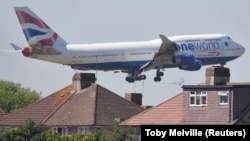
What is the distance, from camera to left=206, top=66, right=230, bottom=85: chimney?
76750 mm

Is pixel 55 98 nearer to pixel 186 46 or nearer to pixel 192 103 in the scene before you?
pixel 186 46

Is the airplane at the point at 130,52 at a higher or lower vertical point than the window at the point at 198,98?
higher

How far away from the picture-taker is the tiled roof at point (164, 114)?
7844 cm

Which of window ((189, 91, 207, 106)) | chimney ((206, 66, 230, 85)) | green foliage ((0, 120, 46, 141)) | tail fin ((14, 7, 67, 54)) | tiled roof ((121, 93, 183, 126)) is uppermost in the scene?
tail fin ((14, 7, 67, 54))

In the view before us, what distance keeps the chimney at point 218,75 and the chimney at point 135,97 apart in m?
29.8

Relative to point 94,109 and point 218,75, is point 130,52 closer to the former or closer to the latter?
point 94,109

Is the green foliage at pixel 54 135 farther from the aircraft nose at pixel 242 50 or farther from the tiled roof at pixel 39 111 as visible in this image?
the aircraft nose at pixel 242 50

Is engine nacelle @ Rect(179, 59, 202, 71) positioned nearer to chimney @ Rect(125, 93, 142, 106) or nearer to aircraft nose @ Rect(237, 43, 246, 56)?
aircraft nose @ Rect(237, 43, 246, 56)

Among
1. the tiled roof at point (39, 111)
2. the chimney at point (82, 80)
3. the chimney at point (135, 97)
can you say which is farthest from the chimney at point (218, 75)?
the chimney at point (135, 97)

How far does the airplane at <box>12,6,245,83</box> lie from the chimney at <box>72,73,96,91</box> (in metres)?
8.62

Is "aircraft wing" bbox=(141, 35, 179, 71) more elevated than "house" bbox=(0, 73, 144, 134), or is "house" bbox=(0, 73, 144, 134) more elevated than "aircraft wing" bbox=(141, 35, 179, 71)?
"aircraft wing" bbox=(141, 35, 179, 71)

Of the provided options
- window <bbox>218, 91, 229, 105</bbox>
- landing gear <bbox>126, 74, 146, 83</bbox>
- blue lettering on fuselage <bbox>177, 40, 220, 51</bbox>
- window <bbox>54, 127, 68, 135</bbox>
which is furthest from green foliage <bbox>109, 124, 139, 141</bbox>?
landing gear <bbox>126, 74, 146, 83</bbox>

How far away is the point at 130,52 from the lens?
125 m

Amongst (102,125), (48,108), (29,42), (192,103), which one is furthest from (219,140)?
(29,42)
